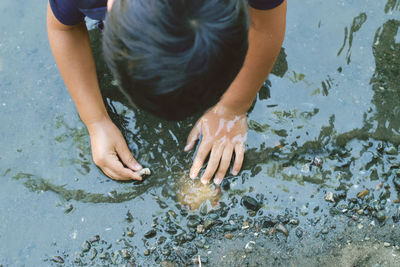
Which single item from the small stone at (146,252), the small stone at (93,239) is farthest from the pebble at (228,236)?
the small stone at (93,239)

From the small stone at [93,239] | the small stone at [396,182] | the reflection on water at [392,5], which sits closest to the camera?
the small stone at [93,239]

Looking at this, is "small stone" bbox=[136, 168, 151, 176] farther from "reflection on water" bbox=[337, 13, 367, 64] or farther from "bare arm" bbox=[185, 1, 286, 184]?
"reflection on water" bbox=[337, 13, 367, 64]

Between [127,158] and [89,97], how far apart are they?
0.35 m

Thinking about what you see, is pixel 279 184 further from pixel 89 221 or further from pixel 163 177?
pixel 89 221

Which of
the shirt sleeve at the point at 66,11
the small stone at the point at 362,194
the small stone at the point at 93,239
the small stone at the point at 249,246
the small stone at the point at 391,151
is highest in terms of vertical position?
the shirt sleeve at the point at 66,11

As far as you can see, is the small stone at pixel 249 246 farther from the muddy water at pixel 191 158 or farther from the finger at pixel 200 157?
the finger at pixel 200 157

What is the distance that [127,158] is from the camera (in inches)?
84.4

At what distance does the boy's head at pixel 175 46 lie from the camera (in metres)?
1.10

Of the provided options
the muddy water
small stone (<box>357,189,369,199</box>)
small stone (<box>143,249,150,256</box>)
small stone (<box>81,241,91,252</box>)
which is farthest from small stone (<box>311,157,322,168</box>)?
small stone (<box>81,241,91,252</box>)

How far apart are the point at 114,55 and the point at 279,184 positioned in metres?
1.23

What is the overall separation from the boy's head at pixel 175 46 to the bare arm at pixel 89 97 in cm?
85

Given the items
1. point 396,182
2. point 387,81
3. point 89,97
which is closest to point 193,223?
→ point 89,97

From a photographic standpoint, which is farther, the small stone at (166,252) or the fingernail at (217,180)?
the fingernail at (217,180)

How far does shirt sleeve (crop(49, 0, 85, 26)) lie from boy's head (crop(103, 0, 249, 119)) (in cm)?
64
